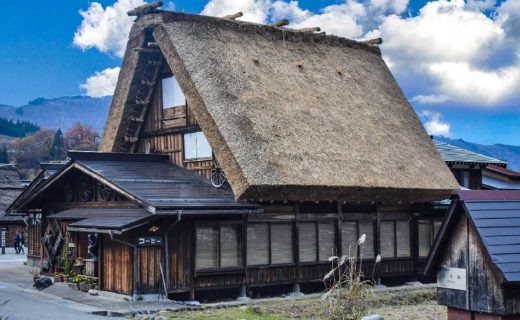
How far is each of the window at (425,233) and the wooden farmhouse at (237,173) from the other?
1.9 inches

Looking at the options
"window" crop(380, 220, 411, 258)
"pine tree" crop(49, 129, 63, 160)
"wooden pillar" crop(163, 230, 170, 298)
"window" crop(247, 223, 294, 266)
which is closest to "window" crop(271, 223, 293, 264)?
"window" crop(247, 223, 294, 266)

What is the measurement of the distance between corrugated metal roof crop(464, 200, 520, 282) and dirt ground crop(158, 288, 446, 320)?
449 cm

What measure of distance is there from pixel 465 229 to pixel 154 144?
44.8ft

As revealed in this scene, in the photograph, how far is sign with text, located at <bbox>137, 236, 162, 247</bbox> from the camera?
18.5 m

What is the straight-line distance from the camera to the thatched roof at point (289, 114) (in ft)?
65.6

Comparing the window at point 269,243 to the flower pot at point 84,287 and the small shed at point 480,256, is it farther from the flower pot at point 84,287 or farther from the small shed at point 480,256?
the small shed at point 480,256

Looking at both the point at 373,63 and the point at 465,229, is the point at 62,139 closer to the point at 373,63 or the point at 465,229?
the point at 373,63

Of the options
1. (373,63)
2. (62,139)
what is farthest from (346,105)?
(62,139)

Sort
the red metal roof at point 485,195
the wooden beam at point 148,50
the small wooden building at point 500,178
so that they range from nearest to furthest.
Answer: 1. the red metal roof at point 485,195
2. the wooden beam at point 148,50
3. the small wooden building at point 500,178

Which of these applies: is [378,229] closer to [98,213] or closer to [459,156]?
[459,156]

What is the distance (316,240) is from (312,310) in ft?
14.3

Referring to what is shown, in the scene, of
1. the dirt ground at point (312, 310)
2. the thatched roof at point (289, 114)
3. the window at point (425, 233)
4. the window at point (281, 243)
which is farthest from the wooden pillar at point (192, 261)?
the window at point (425, 233)

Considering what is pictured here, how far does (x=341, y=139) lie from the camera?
22531mm

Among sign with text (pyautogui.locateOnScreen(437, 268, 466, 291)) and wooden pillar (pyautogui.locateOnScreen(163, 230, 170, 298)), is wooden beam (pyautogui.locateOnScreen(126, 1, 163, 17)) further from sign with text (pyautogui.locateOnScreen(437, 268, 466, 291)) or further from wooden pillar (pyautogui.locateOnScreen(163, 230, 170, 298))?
sign with text (pyautogui.locateOnScreen(437, 268, 466, 291))
